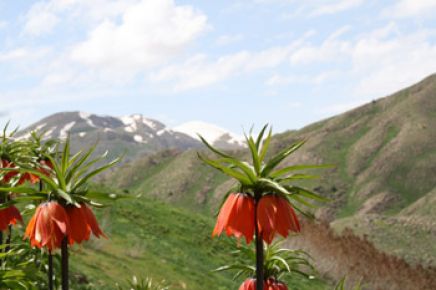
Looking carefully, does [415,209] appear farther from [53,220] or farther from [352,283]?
[53,220]

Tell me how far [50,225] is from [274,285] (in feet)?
5.25

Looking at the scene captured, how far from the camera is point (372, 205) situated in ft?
275

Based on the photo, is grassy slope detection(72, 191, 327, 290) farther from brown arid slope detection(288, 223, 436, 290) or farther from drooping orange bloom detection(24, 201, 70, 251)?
drooping orange bloom detection(24, 201, 70, 251)

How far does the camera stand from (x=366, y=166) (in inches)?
3767

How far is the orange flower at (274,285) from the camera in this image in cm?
415

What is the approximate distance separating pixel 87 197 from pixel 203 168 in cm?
11234

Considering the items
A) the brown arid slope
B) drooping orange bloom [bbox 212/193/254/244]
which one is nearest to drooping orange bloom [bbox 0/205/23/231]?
drooping orange bloom [bbox 212/193/254/244]

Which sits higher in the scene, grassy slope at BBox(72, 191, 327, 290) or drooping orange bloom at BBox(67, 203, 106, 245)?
drooping orange bloom at BBox(67, 203, 106, 245)

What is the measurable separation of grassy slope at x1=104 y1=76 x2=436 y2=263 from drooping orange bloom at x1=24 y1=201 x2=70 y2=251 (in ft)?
220

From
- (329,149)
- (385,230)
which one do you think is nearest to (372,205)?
(329,149)

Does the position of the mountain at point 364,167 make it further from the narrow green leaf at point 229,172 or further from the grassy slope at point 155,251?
the narrow green leaf at point 229,172

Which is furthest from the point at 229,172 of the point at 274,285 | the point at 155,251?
the point at 155,251

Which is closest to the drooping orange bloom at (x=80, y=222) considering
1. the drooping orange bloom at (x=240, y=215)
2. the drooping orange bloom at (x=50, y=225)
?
the drooping orange bloom at (x=50, y=225)

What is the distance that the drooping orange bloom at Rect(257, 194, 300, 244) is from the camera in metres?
3.62
